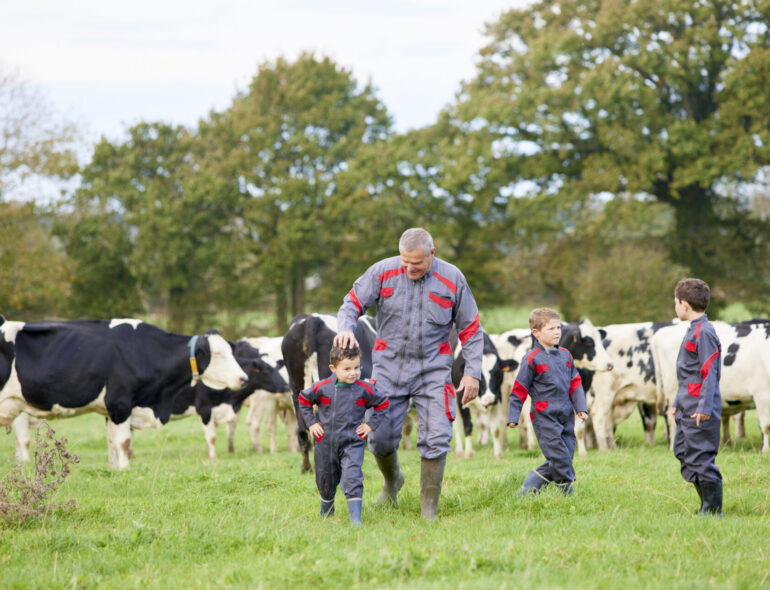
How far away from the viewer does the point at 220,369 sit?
1346cm

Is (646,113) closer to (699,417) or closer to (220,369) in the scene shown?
(220,369)

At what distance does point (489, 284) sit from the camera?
135ft

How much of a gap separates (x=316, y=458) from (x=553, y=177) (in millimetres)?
31399

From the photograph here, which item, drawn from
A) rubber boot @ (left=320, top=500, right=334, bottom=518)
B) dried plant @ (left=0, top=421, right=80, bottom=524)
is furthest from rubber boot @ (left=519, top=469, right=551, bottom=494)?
dried plant @ (left=0, top=421, right=80, bottom=524)

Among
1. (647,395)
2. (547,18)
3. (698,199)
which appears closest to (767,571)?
(647,395)

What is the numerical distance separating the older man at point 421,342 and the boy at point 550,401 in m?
0.86

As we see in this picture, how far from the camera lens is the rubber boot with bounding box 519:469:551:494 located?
24.8 feet

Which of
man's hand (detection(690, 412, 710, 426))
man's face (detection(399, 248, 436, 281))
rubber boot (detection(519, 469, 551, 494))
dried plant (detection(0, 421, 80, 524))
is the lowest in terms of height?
rubber boot (detection(519, 469, 551, 494))

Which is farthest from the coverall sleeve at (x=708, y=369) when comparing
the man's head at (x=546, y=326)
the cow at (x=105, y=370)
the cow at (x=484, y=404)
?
the cow at (x=105, y=370)

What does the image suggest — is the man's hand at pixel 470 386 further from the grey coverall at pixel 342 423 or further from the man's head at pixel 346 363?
the man's head at pixel 346 363

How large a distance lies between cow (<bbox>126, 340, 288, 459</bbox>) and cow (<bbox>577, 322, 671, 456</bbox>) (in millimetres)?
5134

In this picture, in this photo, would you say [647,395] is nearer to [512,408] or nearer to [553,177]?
[512,408]

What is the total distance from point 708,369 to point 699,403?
283 mm

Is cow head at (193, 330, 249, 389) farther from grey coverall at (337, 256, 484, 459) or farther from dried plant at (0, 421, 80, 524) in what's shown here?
grey coverall at (337, 256, 484, 459)
